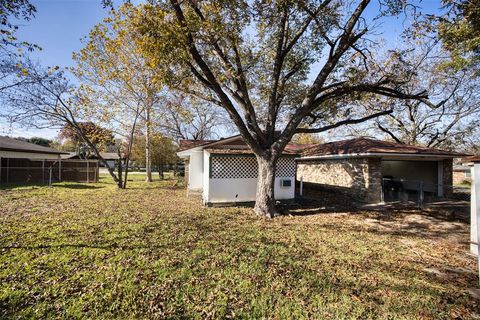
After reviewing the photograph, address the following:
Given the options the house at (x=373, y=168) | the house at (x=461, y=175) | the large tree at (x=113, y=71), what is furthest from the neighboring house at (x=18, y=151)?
the house at (x=461, y=175)

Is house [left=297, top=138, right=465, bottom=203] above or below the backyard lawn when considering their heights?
above

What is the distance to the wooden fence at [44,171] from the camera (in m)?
16.6

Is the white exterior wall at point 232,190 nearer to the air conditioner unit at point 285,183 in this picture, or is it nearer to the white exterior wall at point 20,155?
the air conditioner unit at point 285,183

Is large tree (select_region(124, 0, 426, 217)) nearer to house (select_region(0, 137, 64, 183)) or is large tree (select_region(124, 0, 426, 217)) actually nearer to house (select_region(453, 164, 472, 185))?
house (select_region(0, 137, 64, 183))

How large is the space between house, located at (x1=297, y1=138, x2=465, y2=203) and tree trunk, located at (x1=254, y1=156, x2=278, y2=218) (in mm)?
5300

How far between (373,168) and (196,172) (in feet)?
31.7

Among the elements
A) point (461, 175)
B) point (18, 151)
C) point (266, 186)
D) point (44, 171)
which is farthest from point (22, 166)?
point (461, 175)

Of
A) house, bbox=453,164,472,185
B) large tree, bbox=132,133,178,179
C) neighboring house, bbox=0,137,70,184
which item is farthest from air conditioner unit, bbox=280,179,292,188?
house, bbox=453,164,472,185

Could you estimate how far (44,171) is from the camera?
17.8 metres

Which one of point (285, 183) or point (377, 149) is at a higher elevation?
point (377, 149)

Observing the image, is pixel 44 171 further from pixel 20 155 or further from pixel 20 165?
pixel 20 155

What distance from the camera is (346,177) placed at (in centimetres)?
1330

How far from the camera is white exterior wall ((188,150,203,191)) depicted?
1305 cm

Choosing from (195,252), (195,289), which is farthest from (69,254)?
(195,289)
